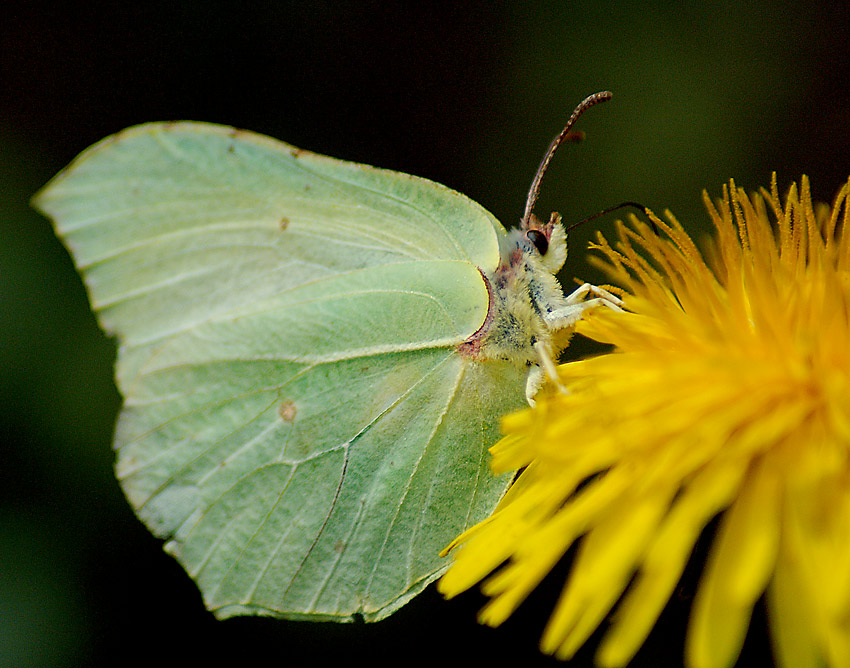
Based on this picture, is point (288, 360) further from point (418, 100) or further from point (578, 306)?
point (418, 100)

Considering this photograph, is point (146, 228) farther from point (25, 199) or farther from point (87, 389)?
point (25, 199)

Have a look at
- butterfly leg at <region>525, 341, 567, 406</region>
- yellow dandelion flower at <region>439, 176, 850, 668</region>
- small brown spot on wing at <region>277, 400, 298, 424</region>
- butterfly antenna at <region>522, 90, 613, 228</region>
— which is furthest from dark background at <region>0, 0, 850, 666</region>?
yellow dandelion flower at <region>439, 176, 850, 668</region>

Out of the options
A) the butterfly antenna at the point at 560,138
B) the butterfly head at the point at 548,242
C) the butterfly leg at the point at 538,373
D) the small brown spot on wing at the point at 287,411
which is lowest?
the small brown spot on wing at the point at 287,411

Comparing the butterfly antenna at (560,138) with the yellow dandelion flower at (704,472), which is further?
the butterfly antenna at (560,138)

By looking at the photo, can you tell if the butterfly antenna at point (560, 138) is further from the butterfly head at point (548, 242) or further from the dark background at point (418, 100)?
the dark background at point (418, 100)

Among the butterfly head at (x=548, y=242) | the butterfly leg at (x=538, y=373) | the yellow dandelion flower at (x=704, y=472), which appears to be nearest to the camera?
the yellow dandelion flower at (x=704, y=472)

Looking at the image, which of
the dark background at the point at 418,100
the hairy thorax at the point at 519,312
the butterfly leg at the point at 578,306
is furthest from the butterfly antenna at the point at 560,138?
the dark background at the point at 418,100

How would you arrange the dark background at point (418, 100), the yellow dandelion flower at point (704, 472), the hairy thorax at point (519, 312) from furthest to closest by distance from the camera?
the dark background at point (418, 100) → the hairy thorax at point (519, 312) → the yellow dandelion flower at point (704, 472)
